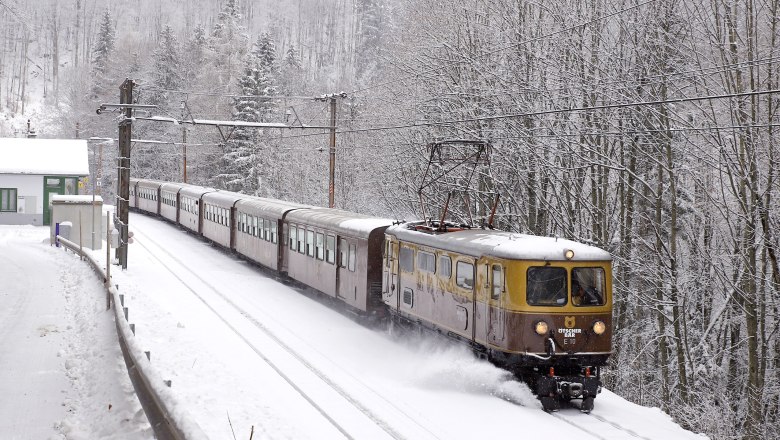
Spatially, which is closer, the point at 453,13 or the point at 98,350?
the point at 98,350

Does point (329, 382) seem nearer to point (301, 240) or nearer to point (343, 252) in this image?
point (343, 252)

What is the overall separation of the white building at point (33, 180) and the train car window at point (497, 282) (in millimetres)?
37425

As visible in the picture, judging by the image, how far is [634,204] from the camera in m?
22.0

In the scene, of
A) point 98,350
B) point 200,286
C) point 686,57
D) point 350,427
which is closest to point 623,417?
point 350,427

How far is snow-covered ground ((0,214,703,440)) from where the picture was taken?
10.5 m

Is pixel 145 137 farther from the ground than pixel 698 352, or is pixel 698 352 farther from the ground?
pixel 145 137

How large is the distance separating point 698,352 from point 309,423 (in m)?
12.0

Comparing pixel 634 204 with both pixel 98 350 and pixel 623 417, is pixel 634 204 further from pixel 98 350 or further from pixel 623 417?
pixel 98 350

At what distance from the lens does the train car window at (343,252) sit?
20.0 meters

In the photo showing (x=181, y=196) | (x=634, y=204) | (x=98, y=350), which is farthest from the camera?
(x=181, y=196)

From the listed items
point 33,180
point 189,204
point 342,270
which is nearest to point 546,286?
point 342,270

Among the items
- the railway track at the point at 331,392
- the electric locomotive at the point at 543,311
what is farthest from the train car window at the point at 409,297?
the electric locomotive at the point at 543,311

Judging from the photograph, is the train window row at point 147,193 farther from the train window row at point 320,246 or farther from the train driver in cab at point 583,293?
the train driver in cab at point 583,293

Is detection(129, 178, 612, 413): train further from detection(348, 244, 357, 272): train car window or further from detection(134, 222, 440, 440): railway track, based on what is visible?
detection(134, 222, 440, 440): railway track
